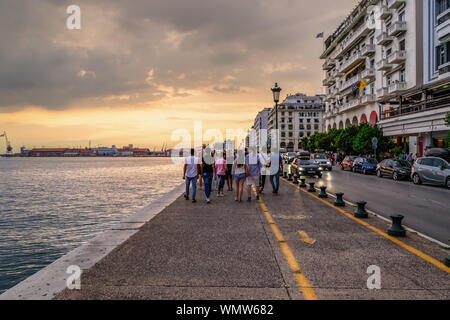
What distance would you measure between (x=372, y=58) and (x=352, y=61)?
18.3ft

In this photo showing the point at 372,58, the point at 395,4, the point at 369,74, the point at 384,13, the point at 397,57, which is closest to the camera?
the point at 397,57

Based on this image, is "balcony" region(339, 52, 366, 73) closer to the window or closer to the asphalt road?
the window

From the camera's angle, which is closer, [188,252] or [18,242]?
[188,252]

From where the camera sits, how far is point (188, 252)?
5578mm

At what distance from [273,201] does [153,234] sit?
597 cm

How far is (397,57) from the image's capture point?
36.3m

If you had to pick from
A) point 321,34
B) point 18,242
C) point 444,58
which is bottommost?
point 18,242

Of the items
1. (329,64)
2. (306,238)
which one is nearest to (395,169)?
(306,238)

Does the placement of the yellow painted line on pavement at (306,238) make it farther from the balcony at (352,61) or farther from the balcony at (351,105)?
the balcony at (352,61)

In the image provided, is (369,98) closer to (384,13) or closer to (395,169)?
(384,13)

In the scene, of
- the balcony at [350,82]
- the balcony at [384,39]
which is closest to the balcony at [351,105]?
the balcony at [350,82]

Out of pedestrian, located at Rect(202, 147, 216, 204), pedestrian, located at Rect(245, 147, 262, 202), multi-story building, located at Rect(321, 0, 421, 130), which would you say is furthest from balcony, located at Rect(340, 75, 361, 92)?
pedestrian, located at Rect(202, 147, 216, 204)
